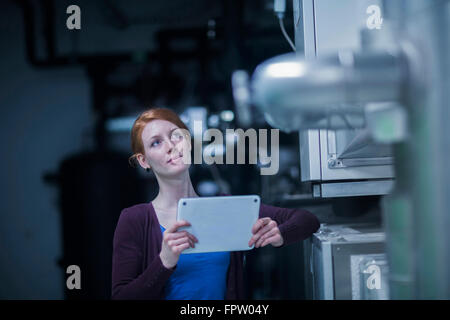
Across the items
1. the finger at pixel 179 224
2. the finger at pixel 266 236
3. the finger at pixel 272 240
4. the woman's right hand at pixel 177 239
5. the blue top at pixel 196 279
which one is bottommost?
the blue top at pixel 196 279

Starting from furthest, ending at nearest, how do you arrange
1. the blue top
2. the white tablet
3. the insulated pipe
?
1. the blue top
2. the white tablet
3. the insulated pipe

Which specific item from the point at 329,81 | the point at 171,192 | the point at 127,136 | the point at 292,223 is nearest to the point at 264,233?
the point at 292,223

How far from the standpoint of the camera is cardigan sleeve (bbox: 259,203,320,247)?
0.85 m

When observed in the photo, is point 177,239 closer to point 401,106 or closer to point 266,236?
point 266,236

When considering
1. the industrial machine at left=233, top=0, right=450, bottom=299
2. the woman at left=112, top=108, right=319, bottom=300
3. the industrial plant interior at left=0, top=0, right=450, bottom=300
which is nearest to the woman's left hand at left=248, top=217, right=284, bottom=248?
the woman at left=112, top=108, right=319, bottom=300

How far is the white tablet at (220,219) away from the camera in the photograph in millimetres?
699

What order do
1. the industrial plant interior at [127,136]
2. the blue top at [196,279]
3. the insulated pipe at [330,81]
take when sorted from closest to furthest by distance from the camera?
1. the insulated pipe at [330,81]
2. the blue top at [196,279]
3. the industrial plant interior at [127,136]

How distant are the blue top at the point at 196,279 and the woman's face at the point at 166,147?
14cm

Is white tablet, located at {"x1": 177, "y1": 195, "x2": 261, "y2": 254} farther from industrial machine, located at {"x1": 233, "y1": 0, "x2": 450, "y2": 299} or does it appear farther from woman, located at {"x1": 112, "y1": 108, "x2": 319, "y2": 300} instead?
industrial machine, located at {"x1": 233, "y1": 0, "x2": 450, "y2": 299}

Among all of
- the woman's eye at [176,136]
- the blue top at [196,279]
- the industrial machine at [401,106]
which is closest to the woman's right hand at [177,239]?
the blue top at [196,279]

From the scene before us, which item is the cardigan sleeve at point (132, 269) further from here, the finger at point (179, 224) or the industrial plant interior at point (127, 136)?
the industrial plant interior at point (127, 136)

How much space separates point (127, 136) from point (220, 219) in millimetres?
1523

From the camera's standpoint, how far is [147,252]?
0.82 m

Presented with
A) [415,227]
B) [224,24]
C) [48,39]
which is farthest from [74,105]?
[415,227]
